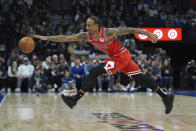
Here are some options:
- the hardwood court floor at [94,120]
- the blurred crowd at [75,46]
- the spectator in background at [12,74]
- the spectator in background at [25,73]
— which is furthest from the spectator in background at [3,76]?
the hardwood court floor at [94,120]

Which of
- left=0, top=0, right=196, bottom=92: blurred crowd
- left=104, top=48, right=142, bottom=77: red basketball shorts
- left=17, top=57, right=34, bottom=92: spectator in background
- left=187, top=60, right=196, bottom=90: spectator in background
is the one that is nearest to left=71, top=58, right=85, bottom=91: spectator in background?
left=0, top=0, right=196, bottom=92: blurred crowd

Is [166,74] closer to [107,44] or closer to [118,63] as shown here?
[118,63]

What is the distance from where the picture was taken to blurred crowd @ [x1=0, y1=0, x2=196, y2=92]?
14.6 m

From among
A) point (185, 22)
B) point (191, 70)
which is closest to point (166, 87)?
point (191, 70)

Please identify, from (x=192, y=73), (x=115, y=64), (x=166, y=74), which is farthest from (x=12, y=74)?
(x=115, y=64)

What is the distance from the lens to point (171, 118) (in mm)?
6988

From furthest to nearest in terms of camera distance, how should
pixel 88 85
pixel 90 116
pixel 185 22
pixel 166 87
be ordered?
pixel 185 22
pixel 166 87
pixel 90 116
pixel 88 85

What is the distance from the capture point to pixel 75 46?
16.8 metres

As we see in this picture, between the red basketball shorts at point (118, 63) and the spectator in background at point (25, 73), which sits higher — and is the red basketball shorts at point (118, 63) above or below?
above

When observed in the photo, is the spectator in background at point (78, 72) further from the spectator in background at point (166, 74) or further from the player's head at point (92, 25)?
the player's head at point (92, 25)

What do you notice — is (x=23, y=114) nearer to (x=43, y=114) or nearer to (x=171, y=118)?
(x=43, y=114)

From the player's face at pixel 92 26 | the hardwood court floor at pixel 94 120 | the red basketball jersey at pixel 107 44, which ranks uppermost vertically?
the player's face at pixel 92 26

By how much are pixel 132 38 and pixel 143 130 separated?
12954mm

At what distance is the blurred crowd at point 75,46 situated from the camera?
575 inches
